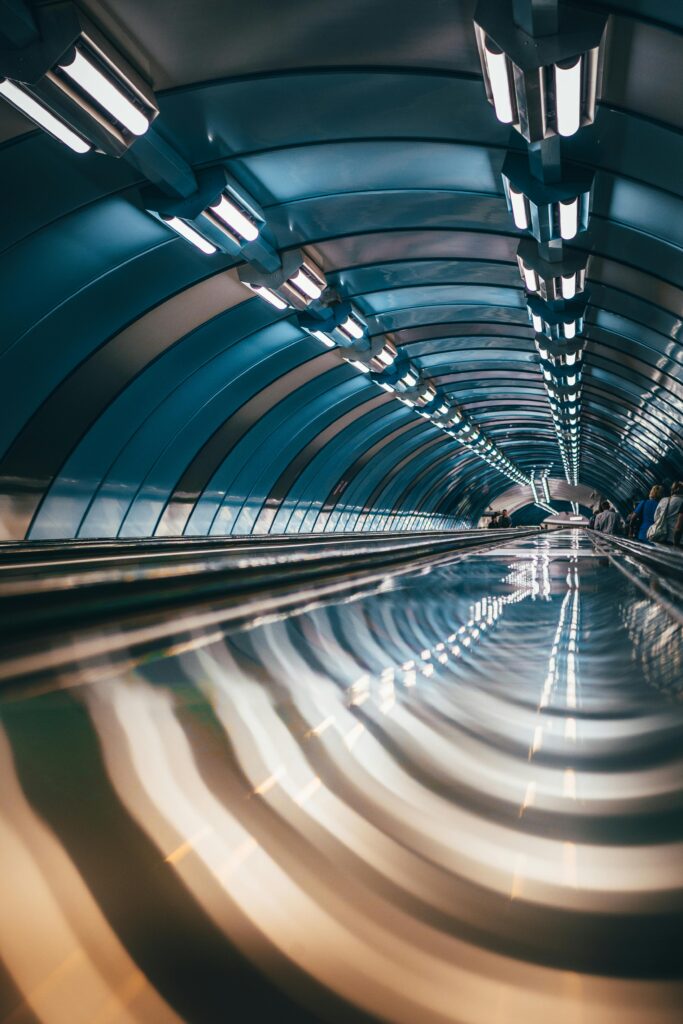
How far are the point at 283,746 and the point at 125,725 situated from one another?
0.33m

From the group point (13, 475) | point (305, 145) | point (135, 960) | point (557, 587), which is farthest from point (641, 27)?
point (13, 475)

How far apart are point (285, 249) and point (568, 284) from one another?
15.8ft

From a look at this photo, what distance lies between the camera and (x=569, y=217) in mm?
8570

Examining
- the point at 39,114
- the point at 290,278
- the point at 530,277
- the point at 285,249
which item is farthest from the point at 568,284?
the point at 39,114

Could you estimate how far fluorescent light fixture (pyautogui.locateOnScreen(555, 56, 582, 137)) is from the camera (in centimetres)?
556

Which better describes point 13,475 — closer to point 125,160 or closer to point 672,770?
point 125,160

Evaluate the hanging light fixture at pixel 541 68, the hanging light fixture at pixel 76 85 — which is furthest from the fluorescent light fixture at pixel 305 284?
the hanging light fixture at pixel 541 68

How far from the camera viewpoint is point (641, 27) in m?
6.43

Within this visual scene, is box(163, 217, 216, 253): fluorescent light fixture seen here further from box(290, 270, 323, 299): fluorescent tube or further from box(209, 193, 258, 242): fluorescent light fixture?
box(290, 270, 323, 299): fluorescent tube

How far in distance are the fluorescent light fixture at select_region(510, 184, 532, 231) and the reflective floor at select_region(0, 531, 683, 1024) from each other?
822 centimetres

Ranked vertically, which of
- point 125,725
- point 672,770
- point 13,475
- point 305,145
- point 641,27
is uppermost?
point 305,145

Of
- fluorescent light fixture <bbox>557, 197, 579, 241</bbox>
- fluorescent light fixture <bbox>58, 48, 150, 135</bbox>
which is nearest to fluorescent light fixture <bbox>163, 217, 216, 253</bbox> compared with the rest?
fluorescent light fixture <bbox>58, 48, 150, 135</bbox>

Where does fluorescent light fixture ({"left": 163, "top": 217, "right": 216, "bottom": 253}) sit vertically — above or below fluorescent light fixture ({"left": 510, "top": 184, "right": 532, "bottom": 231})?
above

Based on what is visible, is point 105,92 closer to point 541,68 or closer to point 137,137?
point 137,137
